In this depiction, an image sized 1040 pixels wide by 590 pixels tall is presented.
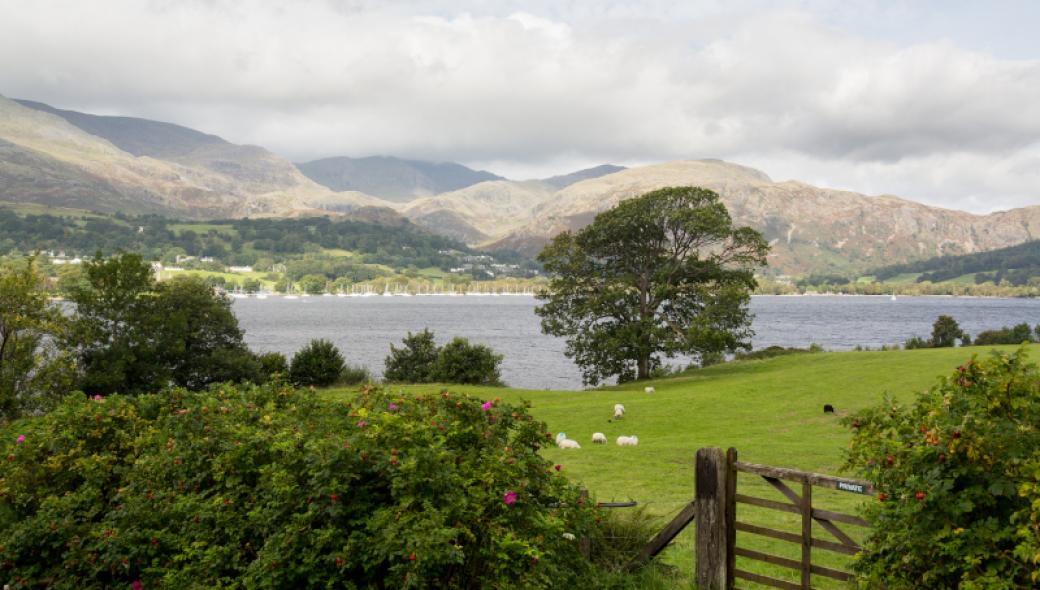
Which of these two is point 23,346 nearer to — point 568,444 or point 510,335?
point 568,444

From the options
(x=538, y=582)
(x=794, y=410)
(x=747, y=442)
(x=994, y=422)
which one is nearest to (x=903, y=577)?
(x=994, y=422)

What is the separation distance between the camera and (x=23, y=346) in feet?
110

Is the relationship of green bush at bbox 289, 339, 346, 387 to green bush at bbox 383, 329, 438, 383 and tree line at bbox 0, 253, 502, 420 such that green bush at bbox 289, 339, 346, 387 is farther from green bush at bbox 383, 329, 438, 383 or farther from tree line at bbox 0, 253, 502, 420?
green bush at bbox 383, 329, 438, 383

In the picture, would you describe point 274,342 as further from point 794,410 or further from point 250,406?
point 250,406

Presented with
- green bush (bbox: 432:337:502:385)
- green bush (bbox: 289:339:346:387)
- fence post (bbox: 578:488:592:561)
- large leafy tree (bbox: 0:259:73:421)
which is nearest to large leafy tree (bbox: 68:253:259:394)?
green bush (bbox: 289:339:346:387)

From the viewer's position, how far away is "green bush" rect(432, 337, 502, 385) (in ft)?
188

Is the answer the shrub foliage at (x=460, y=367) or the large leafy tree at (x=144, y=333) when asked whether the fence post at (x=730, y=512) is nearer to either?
the large leafy tree at (x=144, y=333)

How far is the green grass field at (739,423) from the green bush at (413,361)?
18.1 meters

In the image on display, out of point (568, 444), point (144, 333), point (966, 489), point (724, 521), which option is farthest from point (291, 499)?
point (144, 333)

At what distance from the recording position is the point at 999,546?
237 inches

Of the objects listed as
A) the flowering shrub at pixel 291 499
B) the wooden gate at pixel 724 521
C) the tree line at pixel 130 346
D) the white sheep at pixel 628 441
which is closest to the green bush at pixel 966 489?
the wooden gate at pixel 724 521

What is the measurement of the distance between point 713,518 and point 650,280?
4502cm

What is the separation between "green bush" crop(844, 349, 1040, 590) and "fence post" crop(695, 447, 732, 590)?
2.67 m

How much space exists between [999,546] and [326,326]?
153140 millimetres
